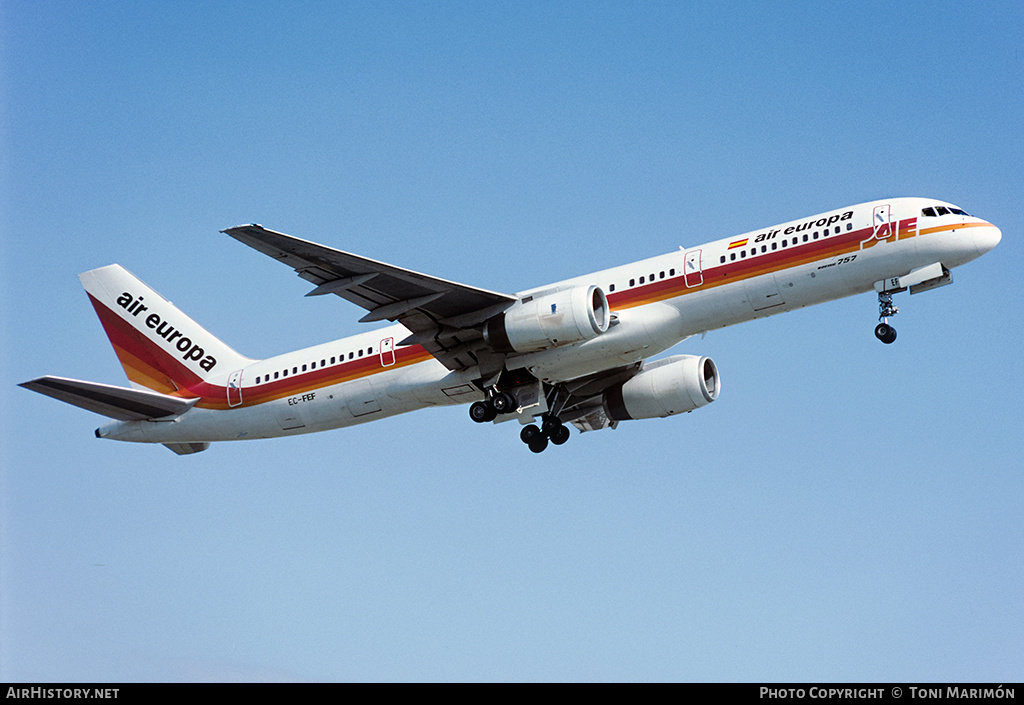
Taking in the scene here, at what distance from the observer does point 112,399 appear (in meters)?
38.8

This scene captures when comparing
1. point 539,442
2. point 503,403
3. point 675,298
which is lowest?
point 539,442

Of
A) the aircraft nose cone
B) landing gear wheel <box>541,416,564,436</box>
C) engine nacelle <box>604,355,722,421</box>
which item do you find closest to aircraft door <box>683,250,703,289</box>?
engine nacelle <box>604,355,722,421</box>

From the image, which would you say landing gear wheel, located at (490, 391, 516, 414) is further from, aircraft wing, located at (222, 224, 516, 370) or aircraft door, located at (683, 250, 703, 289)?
aircraft door, located at (683, 250, 703, 289)

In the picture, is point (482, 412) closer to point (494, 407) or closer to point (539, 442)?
point (494, 407)

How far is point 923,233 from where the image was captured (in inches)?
1303

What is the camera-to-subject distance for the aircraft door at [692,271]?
34.6 m

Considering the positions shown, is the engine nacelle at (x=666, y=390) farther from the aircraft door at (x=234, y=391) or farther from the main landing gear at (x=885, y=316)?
the aircraft door at (x=234, y=391)

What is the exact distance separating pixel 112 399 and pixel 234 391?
3.94 m

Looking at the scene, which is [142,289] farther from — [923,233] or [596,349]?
[923,233]

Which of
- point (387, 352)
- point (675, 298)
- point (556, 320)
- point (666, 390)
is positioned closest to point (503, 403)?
point (556, 320)

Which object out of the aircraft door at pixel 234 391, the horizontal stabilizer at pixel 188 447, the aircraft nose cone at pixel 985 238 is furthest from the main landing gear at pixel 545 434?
the aircraft nose cone at pixel 985 238

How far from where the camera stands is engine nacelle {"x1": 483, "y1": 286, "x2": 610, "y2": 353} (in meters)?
34.0
